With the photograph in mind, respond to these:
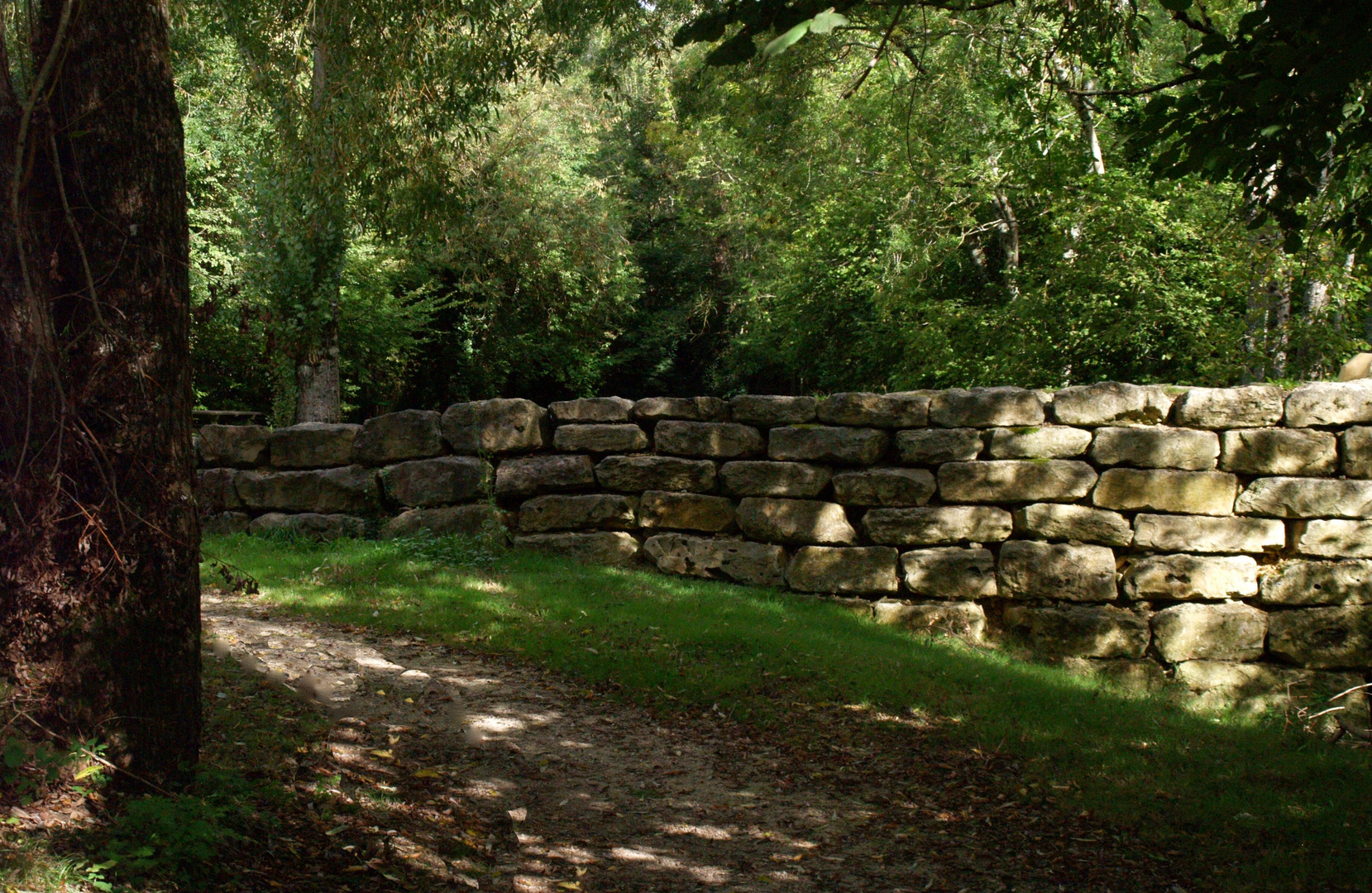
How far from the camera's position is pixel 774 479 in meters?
9.06

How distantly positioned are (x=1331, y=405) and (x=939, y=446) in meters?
3.06

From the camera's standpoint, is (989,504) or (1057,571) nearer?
(1057,571)

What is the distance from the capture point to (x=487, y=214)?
22.6 metres

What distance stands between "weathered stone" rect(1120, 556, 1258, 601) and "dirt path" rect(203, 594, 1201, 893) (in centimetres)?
321

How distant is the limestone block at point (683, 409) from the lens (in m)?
9.48

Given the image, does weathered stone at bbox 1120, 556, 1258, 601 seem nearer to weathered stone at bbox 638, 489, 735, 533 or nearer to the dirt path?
the dirt path

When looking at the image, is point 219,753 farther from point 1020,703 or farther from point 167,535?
point 1020,703

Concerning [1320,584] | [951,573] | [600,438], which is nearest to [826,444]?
[951,573]

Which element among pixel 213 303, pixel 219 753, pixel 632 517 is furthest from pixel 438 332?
pixel 219 753

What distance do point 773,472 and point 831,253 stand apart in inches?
560

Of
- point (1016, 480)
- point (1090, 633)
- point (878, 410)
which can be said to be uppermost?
point (878, 410)

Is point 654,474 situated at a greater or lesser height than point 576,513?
greater

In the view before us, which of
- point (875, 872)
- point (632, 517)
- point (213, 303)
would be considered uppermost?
point (213, 303)

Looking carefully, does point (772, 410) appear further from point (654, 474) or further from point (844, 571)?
point (844, 571)
